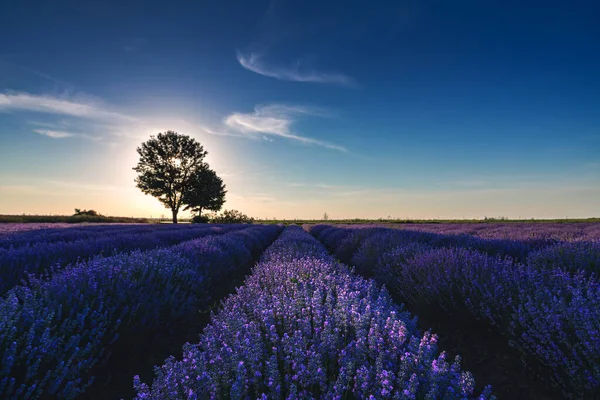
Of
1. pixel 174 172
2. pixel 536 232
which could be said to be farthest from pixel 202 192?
pixel 536 232

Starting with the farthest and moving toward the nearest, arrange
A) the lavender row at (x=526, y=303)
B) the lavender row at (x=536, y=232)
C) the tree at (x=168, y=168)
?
the tree at (x=168, y=168) < the lavender row at (x=536, y=232) < the lavender row at (x=526, y=303)

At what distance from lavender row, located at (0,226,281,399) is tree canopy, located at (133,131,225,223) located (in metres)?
29.4

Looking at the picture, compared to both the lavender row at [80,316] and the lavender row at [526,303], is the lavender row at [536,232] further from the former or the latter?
the lavender row at [80,316]

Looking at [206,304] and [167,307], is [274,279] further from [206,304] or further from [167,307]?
[206,304]

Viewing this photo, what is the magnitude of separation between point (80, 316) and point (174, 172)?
104 feet

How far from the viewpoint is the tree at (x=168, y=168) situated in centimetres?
3133

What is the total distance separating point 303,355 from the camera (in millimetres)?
1423

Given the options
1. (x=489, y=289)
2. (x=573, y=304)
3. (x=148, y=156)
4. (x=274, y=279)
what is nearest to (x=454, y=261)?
(x=489, y=289)

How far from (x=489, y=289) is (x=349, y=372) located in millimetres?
2890

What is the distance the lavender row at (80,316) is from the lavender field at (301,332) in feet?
0.05

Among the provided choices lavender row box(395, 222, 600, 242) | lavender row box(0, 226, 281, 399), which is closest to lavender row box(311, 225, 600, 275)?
lavender row box(395, 222, 600, 242)

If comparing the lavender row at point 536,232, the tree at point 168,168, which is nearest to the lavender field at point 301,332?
the lavender row at point 536,232

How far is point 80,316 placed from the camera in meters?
2.42

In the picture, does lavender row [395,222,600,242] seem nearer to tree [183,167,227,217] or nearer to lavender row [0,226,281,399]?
lavender row [0,226,281,399]
